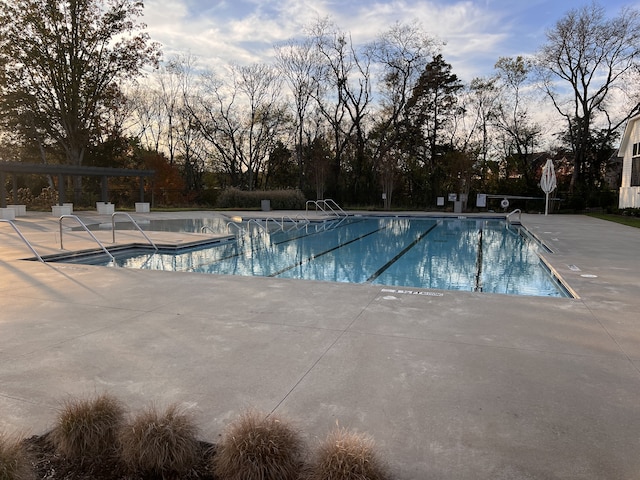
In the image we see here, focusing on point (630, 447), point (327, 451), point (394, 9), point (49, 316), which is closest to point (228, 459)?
point (327, 451)

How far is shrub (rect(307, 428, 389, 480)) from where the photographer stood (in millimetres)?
1488

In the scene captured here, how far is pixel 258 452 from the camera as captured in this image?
1.61 metres

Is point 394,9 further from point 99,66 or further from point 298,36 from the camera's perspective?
point 99,66

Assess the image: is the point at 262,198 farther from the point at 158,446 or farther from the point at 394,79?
the point at 158,446

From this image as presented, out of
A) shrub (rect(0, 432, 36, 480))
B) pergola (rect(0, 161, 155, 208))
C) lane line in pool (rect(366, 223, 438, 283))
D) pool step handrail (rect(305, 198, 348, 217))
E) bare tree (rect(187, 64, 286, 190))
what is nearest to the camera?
shrub (rect(0, 432, 36, 480))

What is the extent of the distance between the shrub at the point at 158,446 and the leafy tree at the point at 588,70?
25107 millimetres

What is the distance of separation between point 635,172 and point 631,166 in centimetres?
69

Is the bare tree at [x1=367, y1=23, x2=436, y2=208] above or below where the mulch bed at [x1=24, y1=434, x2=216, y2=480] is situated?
above

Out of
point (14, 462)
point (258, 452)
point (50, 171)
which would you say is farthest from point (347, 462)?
point (50, 171)

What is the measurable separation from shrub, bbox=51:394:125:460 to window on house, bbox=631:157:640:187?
2295cm

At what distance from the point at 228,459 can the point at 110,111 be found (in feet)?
87.0

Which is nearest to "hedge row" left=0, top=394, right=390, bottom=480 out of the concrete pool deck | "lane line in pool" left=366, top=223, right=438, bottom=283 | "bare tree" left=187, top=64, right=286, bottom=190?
the concrete pool deck

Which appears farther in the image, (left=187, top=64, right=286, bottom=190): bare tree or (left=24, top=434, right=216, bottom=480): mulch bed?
(left=187, top=64, right=286, bottom=190): bare tree

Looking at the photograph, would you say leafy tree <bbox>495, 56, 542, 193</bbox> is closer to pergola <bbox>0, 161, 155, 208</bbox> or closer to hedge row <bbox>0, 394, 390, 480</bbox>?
pergola <bbox>0, 161, 155, 208</bbox>
